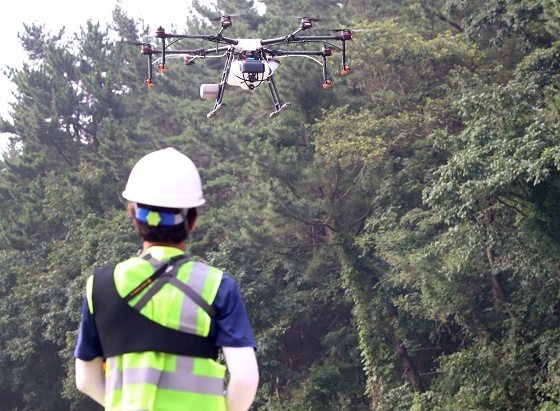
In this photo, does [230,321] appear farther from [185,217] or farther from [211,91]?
[211,91]

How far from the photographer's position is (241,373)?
1854 millimetres

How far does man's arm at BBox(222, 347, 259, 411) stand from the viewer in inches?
73.0

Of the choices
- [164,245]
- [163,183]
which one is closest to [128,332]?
[164,245]

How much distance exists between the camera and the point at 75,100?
2822 cm

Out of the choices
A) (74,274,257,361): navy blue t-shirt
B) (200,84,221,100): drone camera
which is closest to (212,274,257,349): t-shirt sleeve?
(74,274,257,361): navy blue t-shirt

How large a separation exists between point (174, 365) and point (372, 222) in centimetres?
1587

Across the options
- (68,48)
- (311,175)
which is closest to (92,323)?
(311,175)

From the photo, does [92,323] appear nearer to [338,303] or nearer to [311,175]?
[311,175]

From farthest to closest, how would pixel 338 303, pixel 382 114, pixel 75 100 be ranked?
1. pixel 75 100
2. pixel 338 303
3. pixel 382 114

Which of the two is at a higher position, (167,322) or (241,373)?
(167,322)

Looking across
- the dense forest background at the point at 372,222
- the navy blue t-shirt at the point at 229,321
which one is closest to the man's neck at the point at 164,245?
the navy blue t-shirt at the point at 229,321

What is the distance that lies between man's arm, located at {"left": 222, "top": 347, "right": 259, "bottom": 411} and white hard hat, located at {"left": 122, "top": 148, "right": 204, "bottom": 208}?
1.09 feet

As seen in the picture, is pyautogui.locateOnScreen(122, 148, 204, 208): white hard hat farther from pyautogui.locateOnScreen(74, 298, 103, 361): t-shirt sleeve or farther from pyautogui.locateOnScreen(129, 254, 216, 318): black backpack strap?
pyautogui.locateOnScreen(74, 298, 103, 361): t-shirt sleeve

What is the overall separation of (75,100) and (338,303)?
12.6 metres
